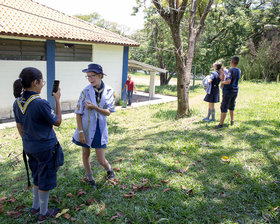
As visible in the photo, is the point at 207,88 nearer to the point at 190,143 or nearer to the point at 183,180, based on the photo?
the point at 190,143

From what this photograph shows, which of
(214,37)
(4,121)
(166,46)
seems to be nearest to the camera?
(4,121)

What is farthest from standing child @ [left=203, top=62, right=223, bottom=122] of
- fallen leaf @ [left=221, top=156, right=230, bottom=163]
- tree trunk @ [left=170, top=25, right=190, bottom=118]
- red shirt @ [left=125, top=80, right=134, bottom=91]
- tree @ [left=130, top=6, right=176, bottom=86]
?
tree @ [left=130, top=6, right=176, bottom=86]

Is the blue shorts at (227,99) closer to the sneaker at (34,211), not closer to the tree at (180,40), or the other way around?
the tree at (180,40)

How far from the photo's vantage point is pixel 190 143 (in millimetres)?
5613

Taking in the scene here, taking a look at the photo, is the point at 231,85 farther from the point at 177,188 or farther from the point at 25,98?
the point at 25,98

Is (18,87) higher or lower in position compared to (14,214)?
higher

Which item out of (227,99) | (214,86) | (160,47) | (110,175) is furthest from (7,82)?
(160,47)

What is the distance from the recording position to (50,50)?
1227cm

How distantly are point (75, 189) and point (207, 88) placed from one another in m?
4.90

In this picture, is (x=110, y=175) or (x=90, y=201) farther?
(x=110, y=175)

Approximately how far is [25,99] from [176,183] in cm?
243

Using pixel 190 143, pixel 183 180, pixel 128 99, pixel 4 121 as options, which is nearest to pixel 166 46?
pixel 128 99

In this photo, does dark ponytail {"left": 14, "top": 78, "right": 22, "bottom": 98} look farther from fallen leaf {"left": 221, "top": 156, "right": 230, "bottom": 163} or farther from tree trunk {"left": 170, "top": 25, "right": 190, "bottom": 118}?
tree trunk {"left": 170, "top": 25, "right": 190, "bottom": 118}

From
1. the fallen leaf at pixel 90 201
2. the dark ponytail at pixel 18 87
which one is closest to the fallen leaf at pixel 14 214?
Answer: the fallen leaf at pixel 90 201
